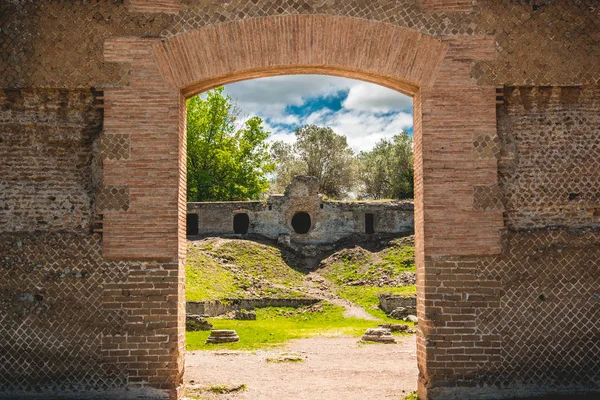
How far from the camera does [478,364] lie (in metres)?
6.23

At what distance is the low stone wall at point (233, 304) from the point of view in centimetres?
1916

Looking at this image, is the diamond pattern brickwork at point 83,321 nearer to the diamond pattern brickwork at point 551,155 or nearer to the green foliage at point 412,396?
the green foliage at point 412,396

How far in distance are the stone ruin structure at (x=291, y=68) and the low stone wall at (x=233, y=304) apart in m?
12.9

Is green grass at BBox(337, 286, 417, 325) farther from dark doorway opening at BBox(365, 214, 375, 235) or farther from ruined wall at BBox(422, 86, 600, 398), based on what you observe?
ruined wall at BBox(422, 86, 600, 398)

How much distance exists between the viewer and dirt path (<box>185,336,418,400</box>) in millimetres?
7459

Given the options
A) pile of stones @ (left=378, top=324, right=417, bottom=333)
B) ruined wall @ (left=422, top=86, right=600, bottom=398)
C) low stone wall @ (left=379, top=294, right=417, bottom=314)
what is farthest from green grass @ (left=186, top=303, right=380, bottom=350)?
ruined wall @ (left=422, top=86, right=600, bottom=398)

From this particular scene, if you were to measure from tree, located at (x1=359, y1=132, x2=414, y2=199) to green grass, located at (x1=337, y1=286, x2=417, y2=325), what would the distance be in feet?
61.3

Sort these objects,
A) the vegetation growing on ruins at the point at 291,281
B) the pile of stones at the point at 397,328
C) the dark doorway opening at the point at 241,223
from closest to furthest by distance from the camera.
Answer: the pile of stones at the point at 397,328 → the vegetation growing on ruins at the point at 291,281 → the dark doorway opening at the point at 241,223

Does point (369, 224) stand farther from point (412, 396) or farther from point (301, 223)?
point (412, 396)

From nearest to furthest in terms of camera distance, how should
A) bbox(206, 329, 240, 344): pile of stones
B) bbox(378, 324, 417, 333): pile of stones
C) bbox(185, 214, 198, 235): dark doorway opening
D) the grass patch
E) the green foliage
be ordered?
the green foliage → bbox(206, 329, 240, 344): pile of stones → bbox(378, 324, 417, 333): pile of stones → the grass patch → bbox(185, 214, 198, 235): dark doorway opening

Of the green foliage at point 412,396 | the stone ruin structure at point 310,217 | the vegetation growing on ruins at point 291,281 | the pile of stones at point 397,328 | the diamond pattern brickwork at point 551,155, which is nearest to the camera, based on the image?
the diamond pattern brickwork at point 551,155

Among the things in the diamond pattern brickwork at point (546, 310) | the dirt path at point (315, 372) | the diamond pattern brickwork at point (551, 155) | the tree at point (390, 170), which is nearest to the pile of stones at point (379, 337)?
the dirt path at point (315, 372)

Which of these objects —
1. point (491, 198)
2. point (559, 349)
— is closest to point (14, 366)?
point (491, 198)

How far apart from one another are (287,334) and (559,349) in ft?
32.3
